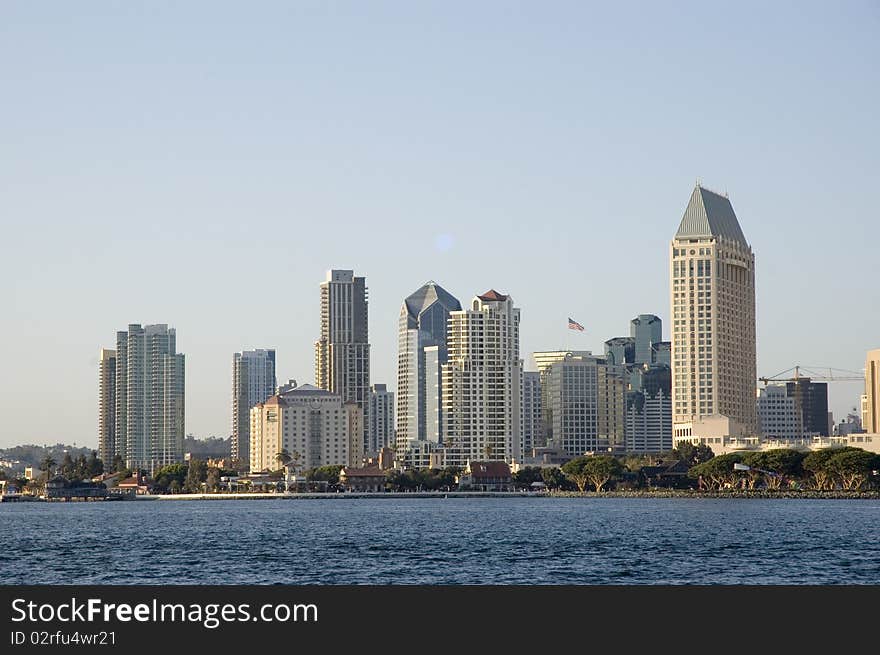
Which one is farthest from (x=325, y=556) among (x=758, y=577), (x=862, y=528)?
(x=862, y=528)

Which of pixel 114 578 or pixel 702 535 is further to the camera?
pixel 702 535

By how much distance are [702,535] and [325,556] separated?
122 feet

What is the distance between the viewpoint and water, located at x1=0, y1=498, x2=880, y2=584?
8556cm

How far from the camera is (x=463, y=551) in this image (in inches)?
4242

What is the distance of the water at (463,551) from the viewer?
85.6 metres
